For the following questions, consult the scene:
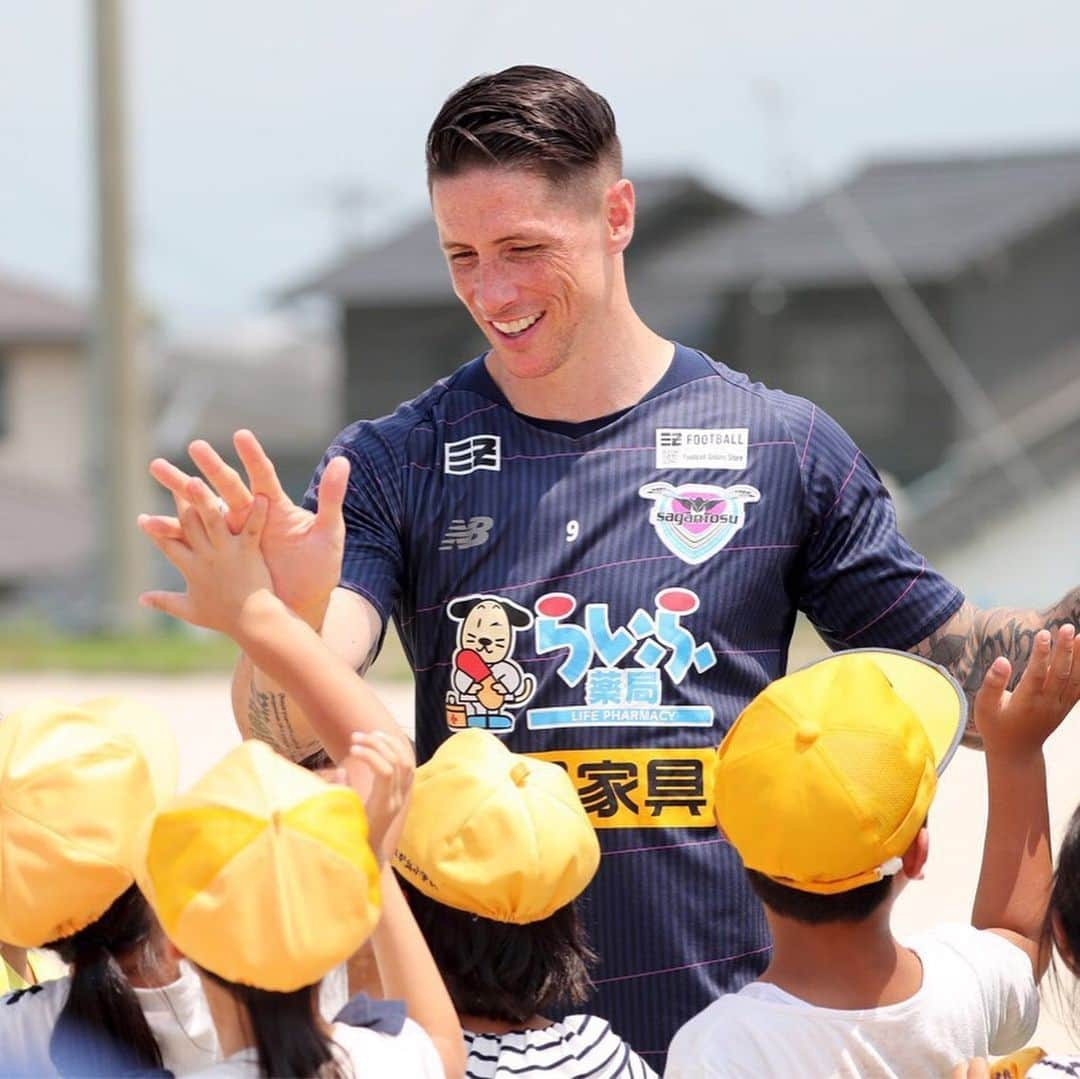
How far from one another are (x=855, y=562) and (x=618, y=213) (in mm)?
615

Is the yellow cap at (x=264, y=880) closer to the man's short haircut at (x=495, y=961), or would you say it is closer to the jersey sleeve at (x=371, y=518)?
the man's short haircut at (x=495, y=961)

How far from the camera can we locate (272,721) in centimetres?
254

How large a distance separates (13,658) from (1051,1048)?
29.5 feet

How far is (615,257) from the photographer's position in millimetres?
2854

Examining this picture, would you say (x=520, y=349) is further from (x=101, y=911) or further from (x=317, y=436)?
(x=317, y=436)

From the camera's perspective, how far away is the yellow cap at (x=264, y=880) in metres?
A: 1.88

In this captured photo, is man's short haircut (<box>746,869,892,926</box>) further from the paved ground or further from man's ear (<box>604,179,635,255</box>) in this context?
the paved ground

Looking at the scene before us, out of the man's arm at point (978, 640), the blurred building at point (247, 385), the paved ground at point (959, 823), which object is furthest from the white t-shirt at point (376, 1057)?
the blurred building at point (247, 385)

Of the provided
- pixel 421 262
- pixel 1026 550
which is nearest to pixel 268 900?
pixel 1026 550

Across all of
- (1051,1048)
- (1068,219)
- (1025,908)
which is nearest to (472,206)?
(1025,908)

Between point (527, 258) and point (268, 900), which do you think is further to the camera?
point (527, 258)

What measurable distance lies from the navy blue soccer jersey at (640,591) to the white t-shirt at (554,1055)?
22 cm

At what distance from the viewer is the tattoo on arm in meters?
2.52

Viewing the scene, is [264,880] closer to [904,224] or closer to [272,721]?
[272,721]
